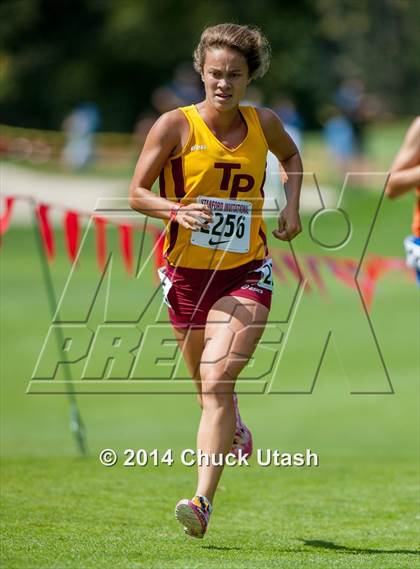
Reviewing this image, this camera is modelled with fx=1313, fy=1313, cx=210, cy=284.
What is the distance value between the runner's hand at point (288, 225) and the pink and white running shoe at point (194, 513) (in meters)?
A: 1.45

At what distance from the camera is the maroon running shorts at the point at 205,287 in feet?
22.3

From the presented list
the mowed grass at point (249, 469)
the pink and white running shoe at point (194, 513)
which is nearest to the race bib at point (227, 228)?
the pink and white running shoe at point (194, 513)

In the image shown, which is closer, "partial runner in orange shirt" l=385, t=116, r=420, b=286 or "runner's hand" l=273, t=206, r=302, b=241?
"runner's hand" l=273, t=206, r=302, b=241

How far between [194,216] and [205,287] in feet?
1.97

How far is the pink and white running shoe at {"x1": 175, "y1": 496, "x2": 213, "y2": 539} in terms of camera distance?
20.5 ft

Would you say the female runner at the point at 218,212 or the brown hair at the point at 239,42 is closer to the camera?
the female runner at the point at 218,212

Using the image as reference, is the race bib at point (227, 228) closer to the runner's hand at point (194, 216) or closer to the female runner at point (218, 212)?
the female runner at point (218, 212)

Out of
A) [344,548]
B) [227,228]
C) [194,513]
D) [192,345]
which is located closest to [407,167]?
[227,228]

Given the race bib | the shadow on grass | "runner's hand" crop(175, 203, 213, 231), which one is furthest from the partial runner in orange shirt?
the shadow on grass

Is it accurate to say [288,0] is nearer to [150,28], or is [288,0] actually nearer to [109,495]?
[150,28]

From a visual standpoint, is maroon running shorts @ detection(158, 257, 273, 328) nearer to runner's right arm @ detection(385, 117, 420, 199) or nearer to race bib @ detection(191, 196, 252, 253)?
race bib @ detection(191, 196, 252, 253)

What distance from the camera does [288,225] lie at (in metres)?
6.88

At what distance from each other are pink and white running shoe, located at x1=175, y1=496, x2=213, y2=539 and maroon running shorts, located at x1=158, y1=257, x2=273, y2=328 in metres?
1.03

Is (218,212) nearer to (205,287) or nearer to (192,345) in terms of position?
(205,287)
